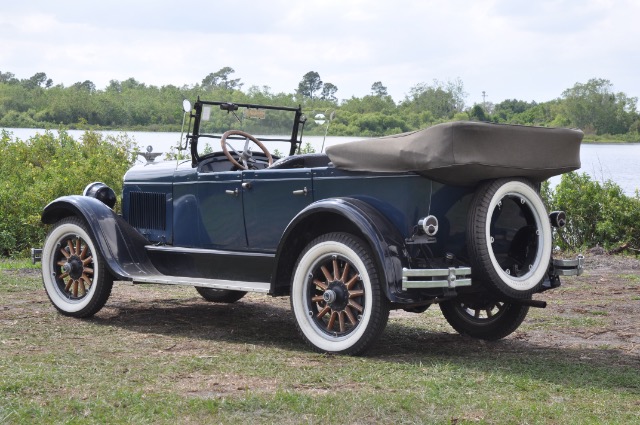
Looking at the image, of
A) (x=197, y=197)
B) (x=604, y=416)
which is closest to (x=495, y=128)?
(x=604, y=416)

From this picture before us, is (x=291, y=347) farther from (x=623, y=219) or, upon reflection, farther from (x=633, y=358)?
(x=623, y=219)

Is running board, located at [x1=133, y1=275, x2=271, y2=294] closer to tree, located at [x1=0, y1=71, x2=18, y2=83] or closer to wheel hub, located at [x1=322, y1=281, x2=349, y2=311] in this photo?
wheel hub, located at [x1=322, y1=281, x2=349, y2=311]

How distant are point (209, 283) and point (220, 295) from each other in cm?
187

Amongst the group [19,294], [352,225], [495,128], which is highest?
[495,128]

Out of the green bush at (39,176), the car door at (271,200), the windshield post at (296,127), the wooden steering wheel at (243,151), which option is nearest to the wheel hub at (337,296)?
the car door at (271,200)

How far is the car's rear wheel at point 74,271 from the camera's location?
789 cm

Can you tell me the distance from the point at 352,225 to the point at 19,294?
168 inches

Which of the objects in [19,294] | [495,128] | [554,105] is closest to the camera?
[495,128]

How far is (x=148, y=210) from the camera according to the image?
8398 millimetres

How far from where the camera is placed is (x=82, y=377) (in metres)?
5.57

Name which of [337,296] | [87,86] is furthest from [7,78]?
[337,296]

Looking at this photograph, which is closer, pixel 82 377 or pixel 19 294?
pixel 82 377

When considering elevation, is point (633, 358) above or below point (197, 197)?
below

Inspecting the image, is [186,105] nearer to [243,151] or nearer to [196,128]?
[196,128]
